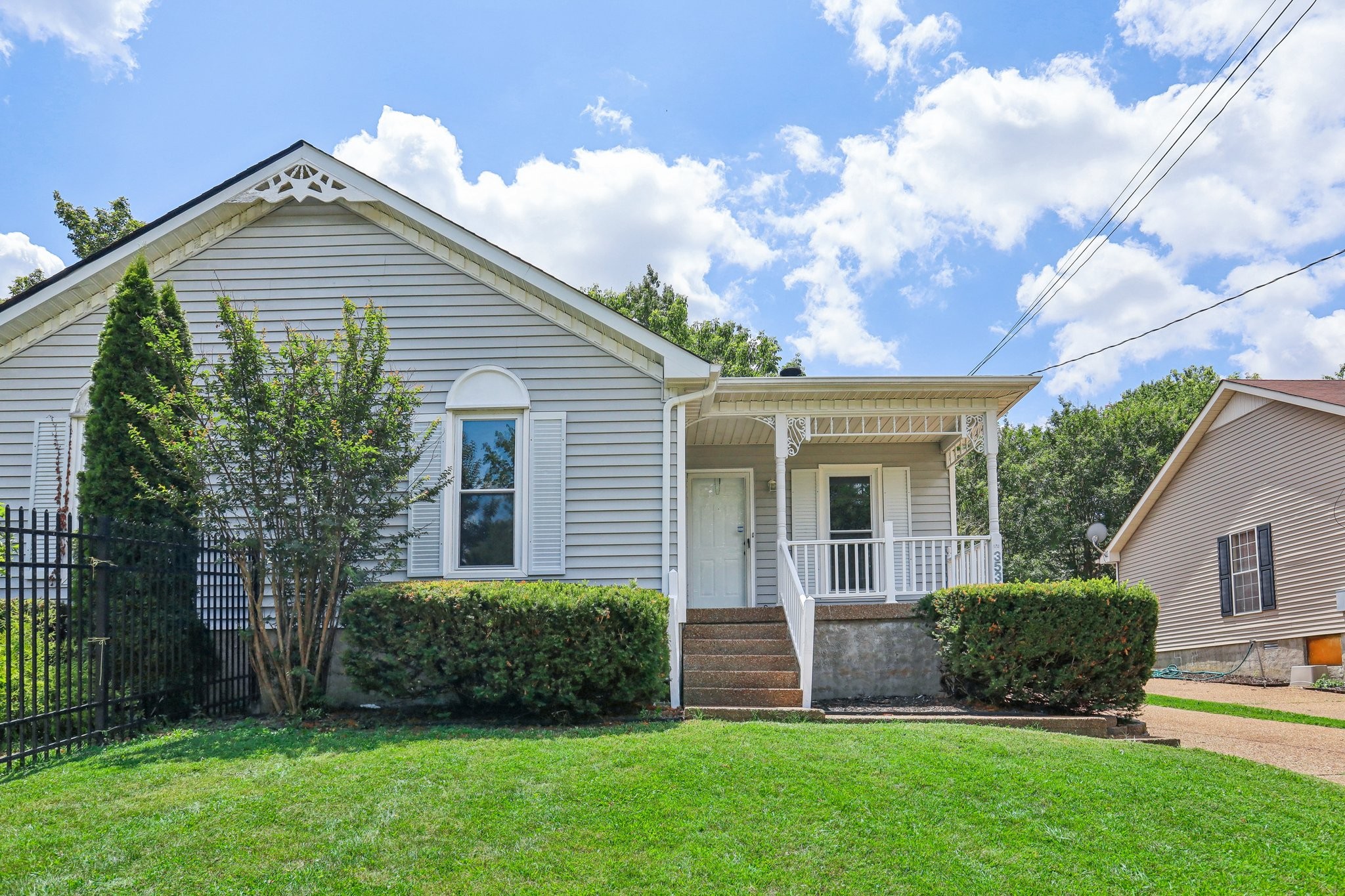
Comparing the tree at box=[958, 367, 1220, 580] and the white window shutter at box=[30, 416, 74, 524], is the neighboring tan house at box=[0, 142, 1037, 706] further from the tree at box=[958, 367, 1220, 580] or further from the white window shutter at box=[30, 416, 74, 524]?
the tree at box=[958, 367, 1220, 580]

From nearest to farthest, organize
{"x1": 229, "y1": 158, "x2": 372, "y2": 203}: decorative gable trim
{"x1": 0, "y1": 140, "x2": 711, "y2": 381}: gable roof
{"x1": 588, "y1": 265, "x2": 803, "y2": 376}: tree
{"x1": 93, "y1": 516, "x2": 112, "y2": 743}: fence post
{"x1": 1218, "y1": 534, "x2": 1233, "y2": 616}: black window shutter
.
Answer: {"x1": 93, "y1": 516, "x2": 112, "y2": 743}: fence post < {"x1": 0, "y1": 140, "x2": 711, "y2": 381}: gable roof < {"x1": 229, "y1": 158, "x2": 372, "y2": 203}: decorative gable trim < {"x1": 1218, "y1": 534, "x2": 1233, "y2": 616}: black window shutter < {"x1": 588, "y1": 265, "x2": 803, "y2": 376}: tree

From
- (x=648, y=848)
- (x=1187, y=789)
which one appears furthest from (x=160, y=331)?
(x=1187, y=789)

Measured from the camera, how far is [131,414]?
9.59 m

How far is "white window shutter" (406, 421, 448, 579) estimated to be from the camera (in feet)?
37.4

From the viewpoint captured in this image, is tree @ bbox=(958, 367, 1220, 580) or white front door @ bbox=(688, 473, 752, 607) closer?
white front door @ bbox=(688, 473, 752, 607)

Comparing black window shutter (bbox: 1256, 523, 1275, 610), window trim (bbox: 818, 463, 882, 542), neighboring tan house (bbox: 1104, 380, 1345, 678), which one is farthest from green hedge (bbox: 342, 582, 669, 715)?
black window shutter (bbox: 1256, 523, 1275, 610)

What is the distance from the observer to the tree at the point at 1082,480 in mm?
34656

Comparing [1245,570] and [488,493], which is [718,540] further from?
[1245,570]

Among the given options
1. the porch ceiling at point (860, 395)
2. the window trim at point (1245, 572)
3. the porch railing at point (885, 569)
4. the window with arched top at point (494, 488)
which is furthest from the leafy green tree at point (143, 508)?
the window trim at point (1245, 572)

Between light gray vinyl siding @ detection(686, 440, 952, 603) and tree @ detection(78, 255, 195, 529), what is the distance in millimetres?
7165

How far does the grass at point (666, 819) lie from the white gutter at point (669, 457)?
3598 millimetres

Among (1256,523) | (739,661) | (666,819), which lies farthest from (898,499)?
(666,819)

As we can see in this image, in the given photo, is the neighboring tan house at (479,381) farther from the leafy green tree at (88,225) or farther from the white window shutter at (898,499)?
the leafy green tree at (88,225)

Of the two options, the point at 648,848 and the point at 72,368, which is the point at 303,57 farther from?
the point at 648,848
